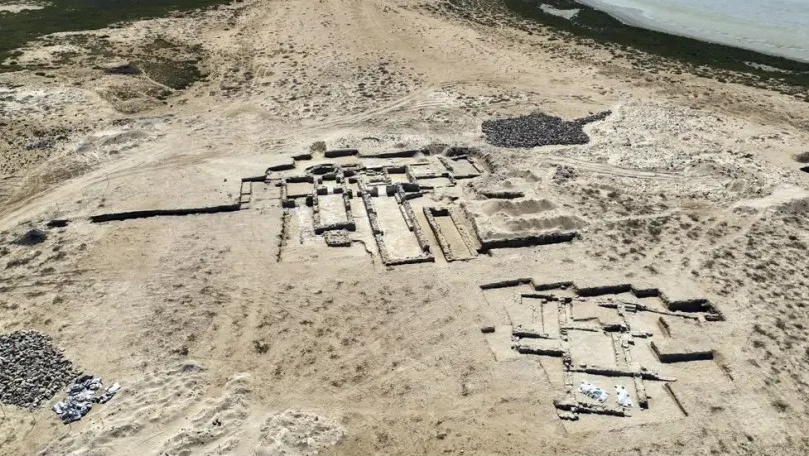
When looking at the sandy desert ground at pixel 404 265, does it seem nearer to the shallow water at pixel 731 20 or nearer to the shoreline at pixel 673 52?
the shoreline at pixel 673 52

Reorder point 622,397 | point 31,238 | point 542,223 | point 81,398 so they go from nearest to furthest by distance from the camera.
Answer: point 81,398
point 622,397
point 31,238
point 542,223

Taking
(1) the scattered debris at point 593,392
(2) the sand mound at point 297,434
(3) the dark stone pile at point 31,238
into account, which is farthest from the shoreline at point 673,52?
(3) the dark stone pile at point 31,238

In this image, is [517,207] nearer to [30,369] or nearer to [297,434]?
[297,434]

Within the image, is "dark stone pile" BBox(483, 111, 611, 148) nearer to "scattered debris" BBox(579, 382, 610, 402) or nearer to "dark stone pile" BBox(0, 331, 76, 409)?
"scattered debris" BBox(579, 382, 610, 402)

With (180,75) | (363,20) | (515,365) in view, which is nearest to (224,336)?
(515,365)

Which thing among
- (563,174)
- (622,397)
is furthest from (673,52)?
(622,397)

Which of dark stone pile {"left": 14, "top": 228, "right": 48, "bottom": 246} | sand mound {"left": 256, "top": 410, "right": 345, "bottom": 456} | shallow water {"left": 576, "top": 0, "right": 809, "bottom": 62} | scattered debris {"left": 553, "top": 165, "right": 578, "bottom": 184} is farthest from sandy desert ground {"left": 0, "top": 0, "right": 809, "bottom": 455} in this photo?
shallow water {"left": 576, "top": 0, "right": 809, "bottom": 62}
